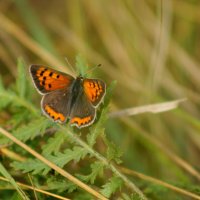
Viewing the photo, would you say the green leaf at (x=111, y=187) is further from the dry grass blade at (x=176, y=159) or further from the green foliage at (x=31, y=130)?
the dry grass blade at (x=176, y=159)

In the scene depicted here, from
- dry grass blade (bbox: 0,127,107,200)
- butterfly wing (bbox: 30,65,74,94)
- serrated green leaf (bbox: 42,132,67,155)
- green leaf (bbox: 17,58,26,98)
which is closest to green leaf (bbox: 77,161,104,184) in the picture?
dry grass blade (bbox: 0,127,107,200)

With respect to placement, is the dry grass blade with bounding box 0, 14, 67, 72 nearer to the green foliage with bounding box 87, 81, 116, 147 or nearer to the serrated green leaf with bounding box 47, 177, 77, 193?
the green foliage with bounding box 87, 81, 116, 147

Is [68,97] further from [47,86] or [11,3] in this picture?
[11,3]

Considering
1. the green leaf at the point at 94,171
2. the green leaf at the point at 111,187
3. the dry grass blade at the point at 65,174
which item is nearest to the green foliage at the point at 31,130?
the dry grass blade at the point at 65,174

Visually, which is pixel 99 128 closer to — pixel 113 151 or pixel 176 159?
pixel 113 151

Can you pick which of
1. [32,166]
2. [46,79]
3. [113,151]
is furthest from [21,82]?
[113,151]

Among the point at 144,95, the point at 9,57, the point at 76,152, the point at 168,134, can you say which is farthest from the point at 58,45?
the point at 76,152

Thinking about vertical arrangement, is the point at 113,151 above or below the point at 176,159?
above
